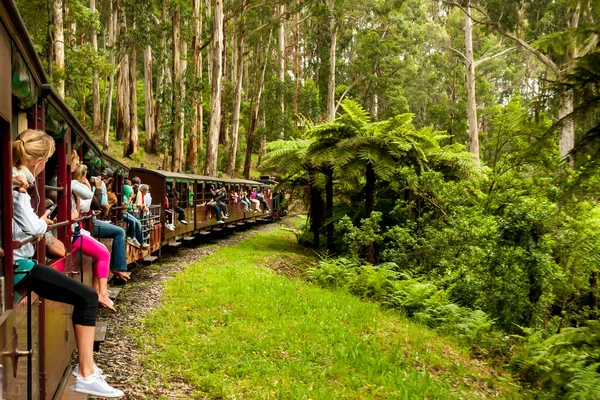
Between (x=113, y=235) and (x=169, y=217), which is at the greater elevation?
(x=113, y=235)

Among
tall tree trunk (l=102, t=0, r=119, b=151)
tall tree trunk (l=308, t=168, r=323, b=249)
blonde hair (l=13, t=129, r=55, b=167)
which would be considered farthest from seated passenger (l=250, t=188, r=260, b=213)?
blonde hair (l=13, t=129, r=55, b=167)

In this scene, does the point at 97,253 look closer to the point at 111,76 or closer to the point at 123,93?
the point at 111,76

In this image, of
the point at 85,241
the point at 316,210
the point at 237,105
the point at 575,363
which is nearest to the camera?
the point at 85,241

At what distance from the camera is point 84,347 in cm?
358

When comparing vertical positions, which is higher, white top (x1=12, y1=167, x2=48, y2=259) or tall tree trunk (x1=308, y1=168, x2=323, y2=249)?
white top (x1=12, y1=167, x2=48, y2=259)

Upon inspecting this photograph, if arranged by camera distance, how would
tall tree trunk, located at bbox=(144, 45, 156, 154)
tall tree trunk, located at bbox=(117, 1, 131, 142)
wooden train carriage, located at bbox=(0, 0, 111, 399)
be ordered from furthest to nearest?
tall tree trunk, located at bbox=(144, 45, 156, 154), tall tree trunk, located at bbox=(117, 1, 131, 142), wooden train carriage, located at bbox=(0, 0, 111, 399)

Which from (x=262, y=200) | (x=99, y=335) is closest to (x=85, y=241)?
(x=99, y=335)

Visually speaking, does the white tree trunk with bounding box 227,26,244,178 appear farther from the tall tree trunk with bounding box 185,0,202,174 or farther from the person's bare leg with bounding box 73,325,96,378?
the person's bare leg with bounding box 73,325,96,378

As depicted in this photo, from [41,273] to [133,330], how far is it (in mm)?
3958

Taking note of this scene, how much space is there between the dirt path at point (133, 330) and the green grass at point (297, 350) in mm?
144

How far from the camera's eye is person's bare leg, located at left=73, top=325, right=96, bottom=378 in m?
3.58

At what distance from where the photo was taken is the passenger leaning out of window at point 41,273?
9.00 feet

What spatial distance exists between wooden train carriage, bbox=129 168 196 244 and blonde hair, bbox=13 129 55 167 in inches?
357

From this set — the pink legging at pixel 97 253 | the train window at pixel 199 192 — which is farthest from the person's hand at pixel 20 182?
the train window at pixel 199 192
